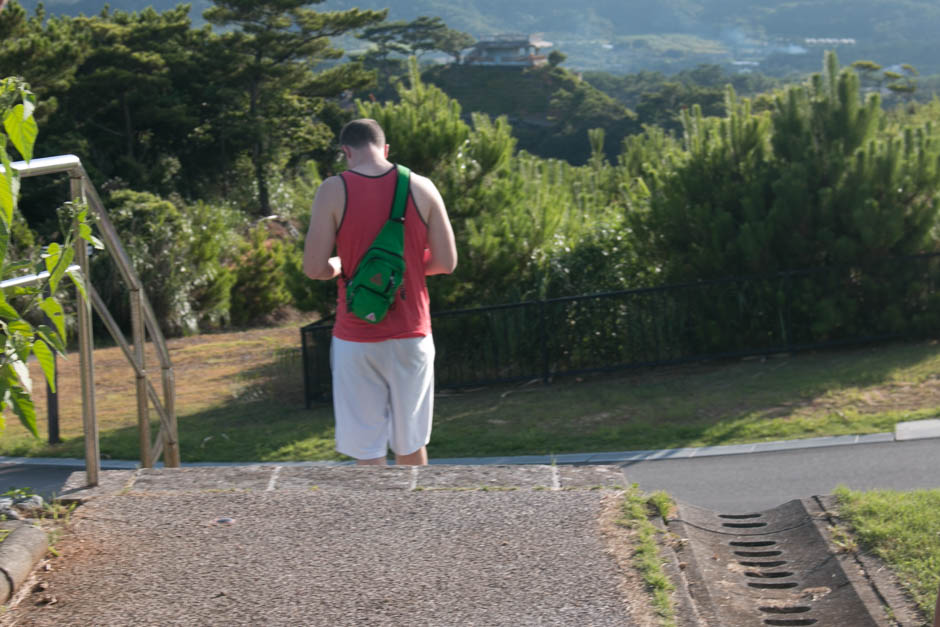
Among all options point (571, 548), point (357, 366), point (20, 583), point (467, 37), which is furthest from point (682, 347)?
point (467, 37)

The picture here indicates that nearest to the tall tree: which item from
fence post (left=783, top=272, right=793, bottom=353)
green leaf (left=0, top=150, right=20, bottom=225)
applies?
fence post (left=783, top=272, right=793, bottom=353)

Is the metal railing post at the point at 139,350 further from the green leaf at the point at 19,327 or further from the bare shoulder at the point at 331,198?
the green leaf at the point at 19,327

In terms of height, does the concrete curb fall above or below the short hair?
below

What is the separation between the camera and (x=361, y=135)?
4965mm

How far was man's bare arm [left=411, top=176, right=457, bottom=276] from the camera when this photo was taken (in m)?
4.92

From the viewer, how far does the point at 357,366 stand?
197 inches

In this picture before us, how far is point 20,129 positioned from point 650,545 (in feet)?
8.47

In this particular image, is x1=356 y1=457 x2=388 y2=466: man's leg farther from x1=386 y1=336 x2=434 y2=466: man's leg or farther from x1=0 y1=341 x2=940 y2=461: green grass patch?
x1=0 y1=341 x2=940 y2=461: green grass patch

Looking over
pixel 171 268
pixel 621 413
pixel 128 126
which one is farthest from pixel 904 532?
pixel 128 126

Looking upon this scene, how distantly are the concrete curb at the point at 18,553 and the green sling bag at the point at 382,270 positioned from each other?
169 centimetres

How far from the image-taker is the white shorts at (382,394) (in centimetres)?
498

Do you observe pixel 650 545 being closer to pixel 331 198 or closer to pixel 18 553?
pixel 331 198

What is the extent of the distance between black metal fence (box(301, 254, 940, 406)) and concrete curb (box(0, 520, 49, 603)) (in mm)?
7807

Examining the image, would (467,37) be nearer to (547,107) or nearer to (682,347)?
(547,107)
